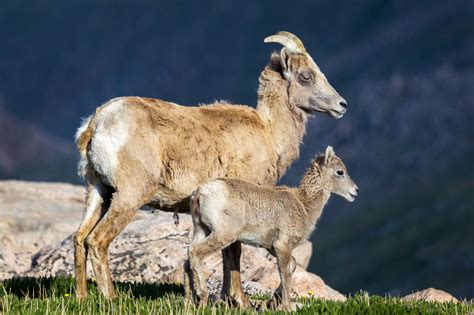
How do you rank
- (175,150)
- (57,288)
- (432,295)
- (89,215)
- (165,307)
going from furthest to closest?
(432,295), (57,288), (89,215), (175,150), (165,307)

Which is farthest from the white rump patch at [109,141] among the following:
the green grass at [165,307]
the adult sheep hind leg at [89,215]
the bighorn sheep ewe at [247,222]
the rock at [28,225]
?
the rock at [28,225]

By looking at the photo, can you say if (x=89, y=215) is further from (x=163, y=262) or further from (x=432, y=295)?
(x=432, y=295)

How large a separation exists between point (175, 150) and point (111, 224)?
52.0 inches

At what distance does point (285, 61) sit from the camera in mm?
13492

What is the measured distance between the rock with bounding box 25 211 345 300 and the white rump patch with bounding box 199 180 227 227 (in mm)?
5847

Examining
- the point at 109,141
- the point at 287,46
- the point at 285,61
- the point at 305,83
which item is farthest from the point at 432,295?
the point at 109,141

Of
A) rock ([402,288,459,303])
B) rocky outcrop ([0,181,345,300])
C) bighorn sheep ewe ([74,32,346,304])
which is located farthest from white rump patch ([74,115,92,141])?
rock ([402,288,459,303])

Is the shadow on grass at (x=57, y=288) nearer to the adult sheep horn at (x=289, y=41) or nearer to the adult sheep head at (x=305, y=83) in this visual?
the adult sheep head at (x=305, y=83)

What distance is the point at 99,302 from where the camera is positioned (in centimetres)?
1138

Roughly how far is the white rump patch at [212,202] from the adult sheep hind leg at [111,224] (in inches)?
43.5

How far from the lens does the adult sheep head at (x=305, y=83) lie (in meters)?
13.4

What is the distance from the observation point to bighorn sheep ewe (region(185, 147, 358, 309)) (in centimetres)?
1101

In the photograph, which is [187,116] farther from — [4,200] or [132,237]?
[4,200]

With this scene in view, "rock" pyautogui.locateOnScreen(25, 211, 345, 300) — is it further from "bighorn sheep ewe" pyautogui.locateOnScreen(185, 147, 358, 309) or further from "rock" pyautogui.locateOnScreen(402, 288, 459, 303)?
"bighorn sheep ewe" pyautogui.locateOnScreen(185, 147, 358, 309)
